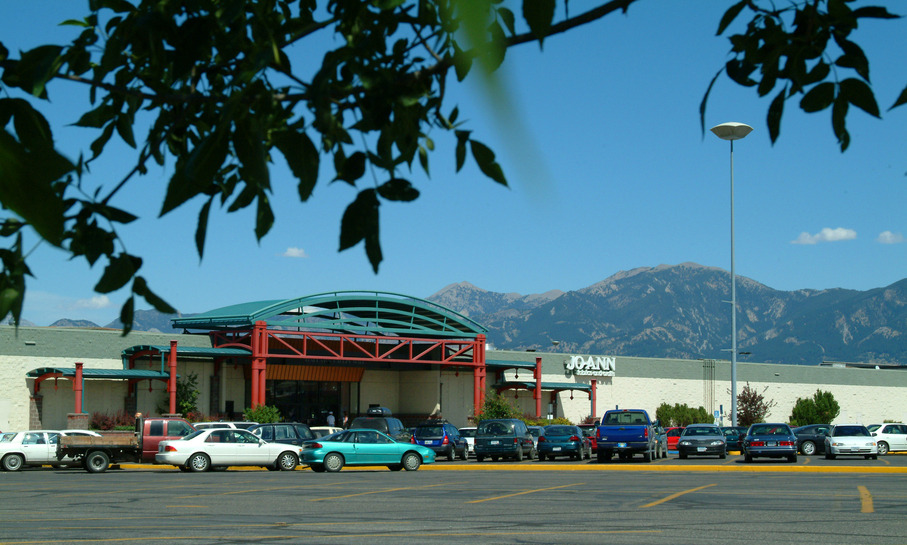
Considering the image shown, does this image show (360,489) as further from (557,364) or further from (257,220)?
(557,364)

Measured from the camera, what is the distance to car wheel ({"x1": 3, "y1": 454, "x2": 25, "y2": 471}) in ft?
99.0

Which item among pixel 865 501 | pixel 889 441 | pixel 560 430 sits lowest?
pixel 889 441

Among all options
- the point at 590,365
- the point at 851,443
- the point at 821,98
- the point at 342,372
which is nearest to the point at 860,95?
the point at 821,98

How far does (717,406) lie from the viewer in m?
66.2

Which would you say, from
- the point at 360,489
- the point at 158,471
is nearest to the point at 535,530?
the point at 360,489

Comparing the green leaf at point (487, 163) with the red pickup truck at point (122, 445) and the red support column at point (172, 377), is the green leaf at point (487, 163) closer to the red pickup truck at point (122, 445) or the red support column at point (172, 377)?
the red pickup truck at point (122, 445)

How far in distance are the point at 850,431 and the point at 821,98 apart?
127ft

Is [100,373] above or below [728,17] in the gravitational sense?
below

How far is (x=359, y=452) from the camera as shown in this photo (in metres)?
28.9

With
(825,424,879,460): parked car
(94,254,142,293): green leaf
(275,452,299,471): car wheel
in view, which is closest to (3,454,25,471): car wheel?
(275,452,299,471): car wheel

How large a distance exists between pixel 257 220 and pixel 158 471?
29236 mm

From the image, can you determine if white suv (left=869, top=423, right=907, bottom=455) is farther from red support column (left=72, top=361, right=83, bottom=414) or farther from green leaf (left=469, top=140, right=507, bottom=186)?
green leaf (left=469, top=140, right=507, bottom=186)

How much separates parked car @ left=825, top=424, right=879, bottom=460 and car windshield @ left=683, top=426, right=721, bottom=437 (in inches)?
174

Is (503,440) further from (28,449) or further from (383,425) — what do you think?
(28,449)
